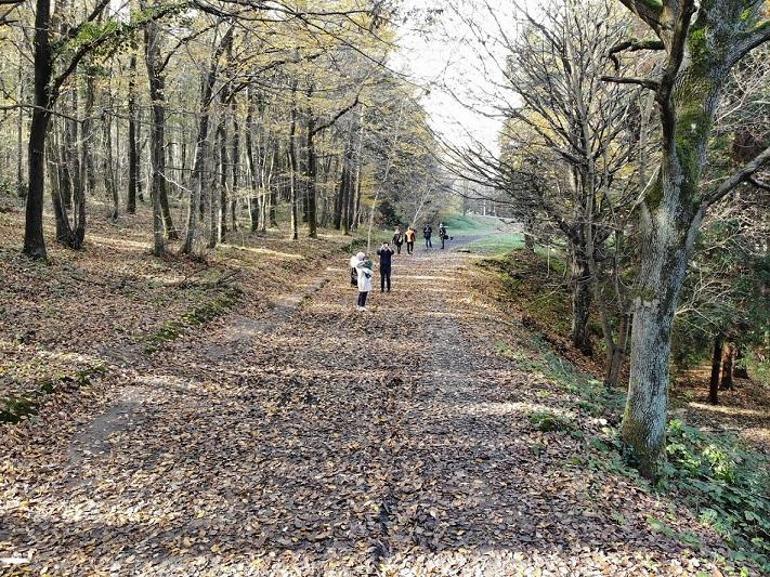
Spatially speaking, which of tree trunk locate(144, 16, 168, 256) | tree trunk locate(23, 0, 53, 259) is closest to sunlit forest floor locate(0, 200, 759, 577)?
tree trunk locate(23, 0, 53, 259)

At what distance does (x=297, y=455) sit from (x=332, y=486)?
94cm

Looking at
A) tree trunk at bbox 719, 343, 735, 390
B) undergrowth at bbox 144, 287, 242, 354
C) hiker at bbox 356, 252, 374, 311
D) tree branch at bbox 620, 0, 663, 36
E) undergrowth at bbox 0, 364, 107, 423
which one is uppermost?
tree branch at bbox 620, 0, 663, 36

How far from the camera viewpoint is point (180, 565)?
4762 mm

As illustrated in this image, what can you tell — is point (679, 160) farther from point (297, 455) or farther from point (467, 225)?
point (467, 225)

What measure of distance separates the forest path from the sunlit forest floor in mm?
25

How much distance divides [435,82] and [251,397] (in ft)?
19.9

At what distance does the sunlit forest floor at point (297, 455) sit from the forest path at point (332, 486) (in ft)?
0.08

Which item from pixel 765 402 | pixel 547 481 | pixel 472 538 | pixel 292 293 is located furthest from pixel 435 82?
pixel 765 402

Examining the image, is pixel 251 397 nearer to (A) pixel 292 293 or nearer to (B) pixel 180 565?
(B) pixel 180 565

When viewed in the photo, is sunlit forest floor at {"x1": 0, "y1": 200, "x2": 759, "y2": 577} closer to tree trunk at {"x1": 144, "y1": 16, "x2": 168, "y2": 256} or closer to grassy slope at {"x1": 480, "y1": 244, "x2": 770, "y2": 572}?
grassy slope at {"x1": 480, "y1": 244, "x2": 770, "y2": 572}

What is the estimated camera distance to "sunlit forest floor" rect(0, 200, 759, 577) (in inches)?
195

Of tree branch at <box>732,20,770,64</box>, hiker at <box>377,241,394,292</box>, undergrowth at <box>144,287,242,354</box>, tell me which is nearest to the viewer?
tree branch at <box>732,20,770,64</box>

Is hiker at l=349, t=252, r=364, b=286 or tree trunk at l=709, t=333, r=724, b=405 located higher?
hiker at l=349, t=252, r=364, b=286

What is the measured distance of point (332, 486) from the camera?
613 cm
